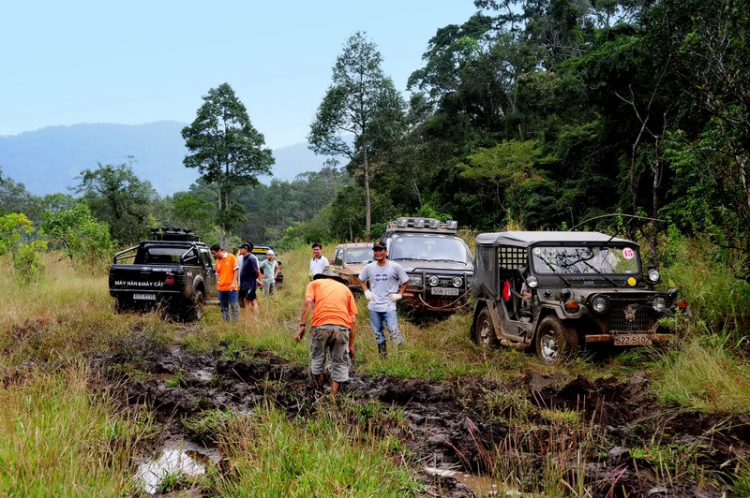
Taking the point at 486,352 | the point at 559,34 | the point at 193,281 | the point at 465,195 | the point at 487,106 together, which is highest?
the point at 559,34

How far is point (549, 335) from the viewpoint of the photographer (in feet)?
26.6

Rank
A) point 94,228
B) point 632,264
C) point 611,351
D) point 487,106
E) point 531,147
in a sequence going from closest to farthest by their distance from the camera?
point 611,351, point 632,264, point 94,228, point 531,147, point 487,106

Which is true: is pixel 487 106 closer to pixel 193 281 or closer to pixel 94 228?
pixel 94 228

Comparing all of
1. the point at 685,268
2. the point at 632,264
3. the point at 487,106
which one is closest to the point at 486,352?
the point at 632,264

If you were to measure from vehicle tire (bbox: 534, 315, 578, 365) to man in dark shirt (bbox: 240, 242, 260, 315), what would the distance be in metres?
6.50

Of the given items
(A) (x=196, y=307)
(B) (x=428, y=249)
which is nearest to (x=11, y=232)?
(A) (x=196, y=307)

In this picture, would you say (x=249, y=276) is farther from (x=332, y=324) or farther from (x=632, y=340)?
(x=632, y=340)

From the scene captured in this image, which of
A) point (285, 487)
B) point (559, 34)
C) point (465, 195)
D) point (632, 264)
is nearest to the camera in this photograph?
point (285, 487)

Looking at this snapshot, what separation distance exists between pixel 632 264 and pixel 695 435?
4.17 meters

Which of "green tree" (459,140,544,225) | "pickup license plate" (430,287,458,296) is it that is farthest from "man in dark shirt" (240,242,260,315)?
"green tree" (459,140,544,225)

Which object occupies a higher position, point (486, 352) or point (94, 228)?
point (94, 228)

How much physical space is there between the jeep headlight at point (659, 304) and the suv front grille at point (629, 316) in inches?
2.6

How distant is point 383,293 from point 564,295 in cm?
266

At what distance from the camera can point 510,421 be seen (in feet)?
16.7
